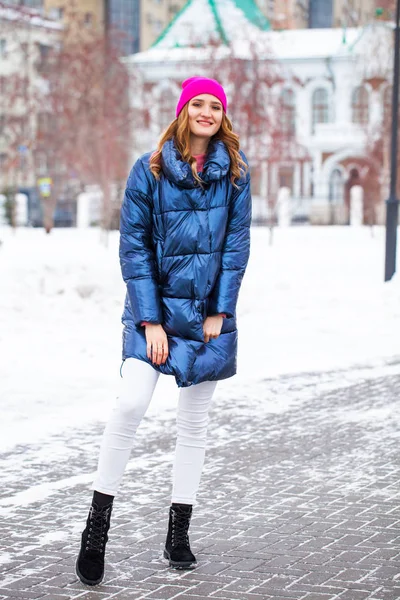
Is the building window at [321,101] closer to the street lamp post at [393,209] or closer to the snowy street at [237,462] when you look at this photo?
the street lamp post at [393,209]

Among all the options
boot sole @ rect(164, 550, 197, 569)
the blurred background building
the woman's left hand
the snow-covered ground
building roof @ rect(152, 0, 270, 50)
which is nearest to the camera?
the woman's left hand

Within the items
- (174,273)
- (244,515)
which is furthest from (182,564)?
(174,273)

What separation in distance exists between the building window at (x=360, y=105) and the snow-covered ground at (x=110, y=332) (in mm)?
47072

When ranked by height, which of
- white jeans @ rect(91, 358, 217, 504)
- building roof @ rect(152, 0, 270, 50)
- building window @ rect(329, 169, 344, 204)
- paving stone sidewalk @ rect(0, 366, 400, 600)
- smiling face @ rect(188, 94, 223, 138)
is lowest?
building window @ rect(329, 169, 344, 204)

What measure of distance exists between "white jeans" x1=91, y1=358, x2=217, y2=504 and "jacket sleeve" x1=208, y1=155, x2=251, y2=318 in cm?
34

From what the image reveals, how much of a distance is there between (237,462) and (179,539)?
2.30 m

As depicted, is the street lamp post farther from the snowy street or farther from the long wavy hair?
the long wavy hair

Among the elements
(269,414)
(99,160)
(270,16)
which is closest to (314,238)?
(99,160)

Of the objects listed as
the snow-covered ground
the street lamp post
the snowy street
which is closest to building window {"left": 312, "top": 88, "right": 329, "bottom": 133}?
the snow-covered ground

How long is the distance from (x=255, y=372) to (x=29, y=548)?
629 centimetres

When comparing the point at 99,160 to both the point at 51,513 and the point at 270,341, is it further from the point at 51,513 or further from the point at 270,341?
the point at 51,513

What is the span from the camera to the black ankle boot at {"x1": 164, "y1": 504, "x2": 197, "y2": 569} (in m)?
5.28

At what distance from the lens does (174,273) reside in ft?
16.6

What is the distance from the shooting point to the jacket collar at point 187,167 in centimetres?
505
